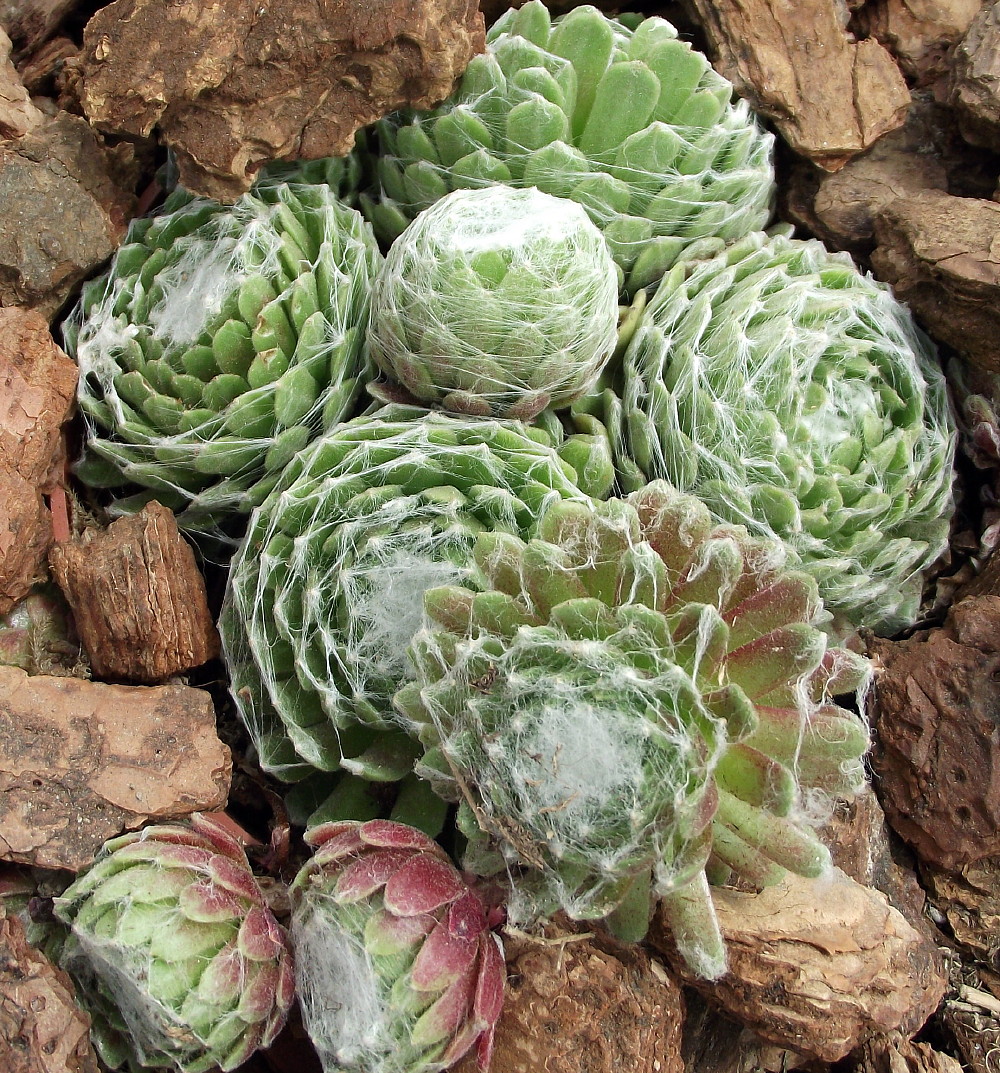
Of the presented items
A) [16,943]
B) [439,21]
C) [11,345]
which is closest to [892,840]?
[16,943]

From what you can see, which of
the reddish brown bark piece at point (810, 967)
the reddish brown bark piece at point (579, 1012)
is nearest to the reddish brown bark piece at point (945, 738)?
the reddish brown bark piece at point (810, 967)

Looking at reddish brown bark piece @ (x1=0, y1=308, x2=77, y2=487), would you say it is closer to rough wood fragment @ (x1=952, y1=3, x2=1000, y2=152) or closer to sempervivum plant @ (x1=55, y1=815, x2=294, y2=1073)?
sempervivum plant @ (x1=55, y1=815, x2=294, y2=1073)

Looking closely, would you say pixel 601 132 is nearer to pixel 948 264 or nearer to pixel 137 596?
pixel 948 264

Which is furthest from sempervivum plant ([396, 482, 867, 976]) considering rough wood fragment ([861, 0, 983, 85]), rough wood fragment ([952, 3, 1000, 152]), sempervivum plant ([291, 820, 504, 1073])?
rough wood fragment ([861, 0, 983, 85])

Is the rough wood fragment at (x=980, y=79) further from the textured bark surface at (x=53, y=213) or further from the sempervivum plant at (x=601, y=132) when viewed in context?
the textured bark surface at (x=53, y=213)

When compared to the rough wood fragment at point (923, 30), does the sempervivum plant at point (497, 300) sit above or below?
below

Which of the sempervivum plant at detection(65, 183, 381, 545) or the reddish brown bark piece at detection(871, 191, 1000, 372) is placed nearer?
the sempervivum plant at detection(65, 183, 381, 545)

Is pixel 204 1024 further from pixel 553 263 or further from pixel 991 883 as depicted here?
pixel 991 883
